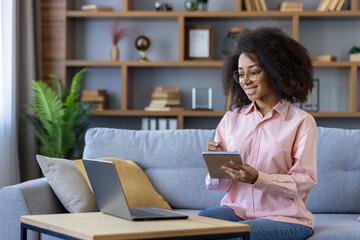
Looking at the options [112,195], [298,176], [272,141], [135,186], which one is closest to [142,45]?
[135,186]

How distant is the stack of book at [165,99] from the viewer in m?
4.77

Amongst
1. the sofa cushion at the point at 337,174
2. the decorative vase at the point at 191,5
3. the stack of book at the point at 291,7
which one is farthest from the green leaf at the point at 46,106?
the sofa cushion at the point at 337,174

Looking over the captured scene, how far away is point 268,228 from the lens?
2031mm

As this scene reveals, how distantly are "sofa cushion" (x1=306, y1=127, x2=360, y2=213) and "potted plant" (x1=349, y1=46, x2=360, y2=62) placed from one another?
195 centimetres

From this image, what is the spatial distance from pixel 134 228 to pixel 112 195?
22cm

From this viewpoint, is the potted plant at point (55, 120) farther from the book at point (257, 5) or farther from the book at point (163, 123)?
the book at point (257, 5)

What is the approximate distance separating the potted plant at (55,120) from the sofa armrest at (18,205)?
191cm

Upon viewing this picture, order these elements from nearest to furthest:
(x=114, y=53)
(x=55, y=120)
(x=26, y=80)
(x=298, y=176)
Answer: (x=298, y=176)
(x=55, y=120)
(x=26, y=80)
(x=114, y=53)

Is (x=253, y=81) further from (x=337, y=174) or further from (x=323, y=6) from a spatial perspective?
(x=323, y=6)

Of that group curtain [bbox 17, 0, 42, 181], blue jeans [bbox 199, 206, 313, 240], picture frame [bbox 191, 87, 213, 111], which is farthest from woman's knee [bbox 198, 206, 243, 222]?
picture frame [bbox 191, 87, 213, 111]

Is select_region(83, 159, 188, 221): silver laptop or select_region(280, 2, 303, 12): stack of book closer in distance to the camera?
select_region(83, 159, 188, 221): silver laptop

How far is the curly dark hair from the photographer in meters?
2.21

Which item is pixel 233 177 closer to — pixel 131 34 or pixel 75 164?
pixel 75 164

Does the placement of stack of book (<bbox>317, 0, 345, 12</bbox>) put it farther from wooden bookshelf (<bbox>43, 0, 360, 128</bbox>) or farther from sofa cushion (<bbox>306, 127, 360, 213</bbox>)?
sofa cushion (<bbox>306, 127, 360, 213</bbox>)
